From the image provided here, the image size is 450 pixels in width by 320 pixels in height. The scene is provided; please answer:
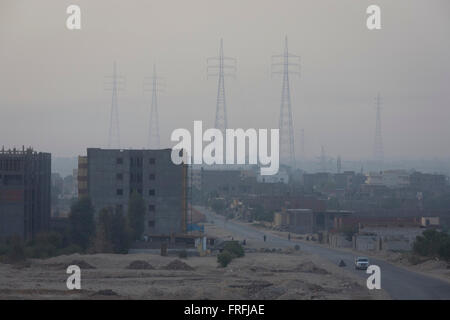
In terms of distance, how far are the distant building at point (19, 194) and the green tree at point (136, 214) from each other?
649cm

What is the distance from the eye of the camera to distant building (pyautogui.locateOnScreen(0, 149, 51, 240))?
51906 mm

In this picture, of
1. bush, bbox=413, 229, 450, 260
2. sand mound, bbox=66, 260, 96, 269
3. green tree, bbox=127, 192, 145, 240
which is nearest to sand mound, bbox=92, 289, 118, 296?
sand mound, bbox=66, 260, 96, 269

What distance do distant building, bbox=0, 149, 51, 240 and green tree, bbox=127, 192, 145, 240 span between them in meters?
6.49

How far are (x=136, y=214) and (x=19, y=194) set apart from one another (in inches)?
409

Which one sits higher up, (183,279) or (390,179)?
(390,179)

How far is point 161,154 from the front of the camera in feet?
214

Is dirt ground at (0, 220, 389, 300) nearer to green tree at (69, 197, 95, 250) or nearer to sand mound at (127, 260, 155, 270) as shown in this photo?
sand mound at (127, 260, 155, 270)

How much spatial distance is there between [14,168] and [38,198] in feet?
14.8

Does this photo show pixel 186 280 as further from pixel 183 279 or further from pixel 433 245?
pixel 433 245

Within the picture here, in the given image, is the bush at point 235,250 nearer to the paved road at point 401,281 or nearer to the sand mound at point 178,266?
the paved road at point 401,281

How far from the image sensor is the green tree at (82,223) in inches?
2132

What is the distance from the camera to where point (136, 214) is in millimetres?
59969

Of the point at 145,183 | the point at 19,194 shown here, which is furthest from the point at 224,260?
the point at 145,183
